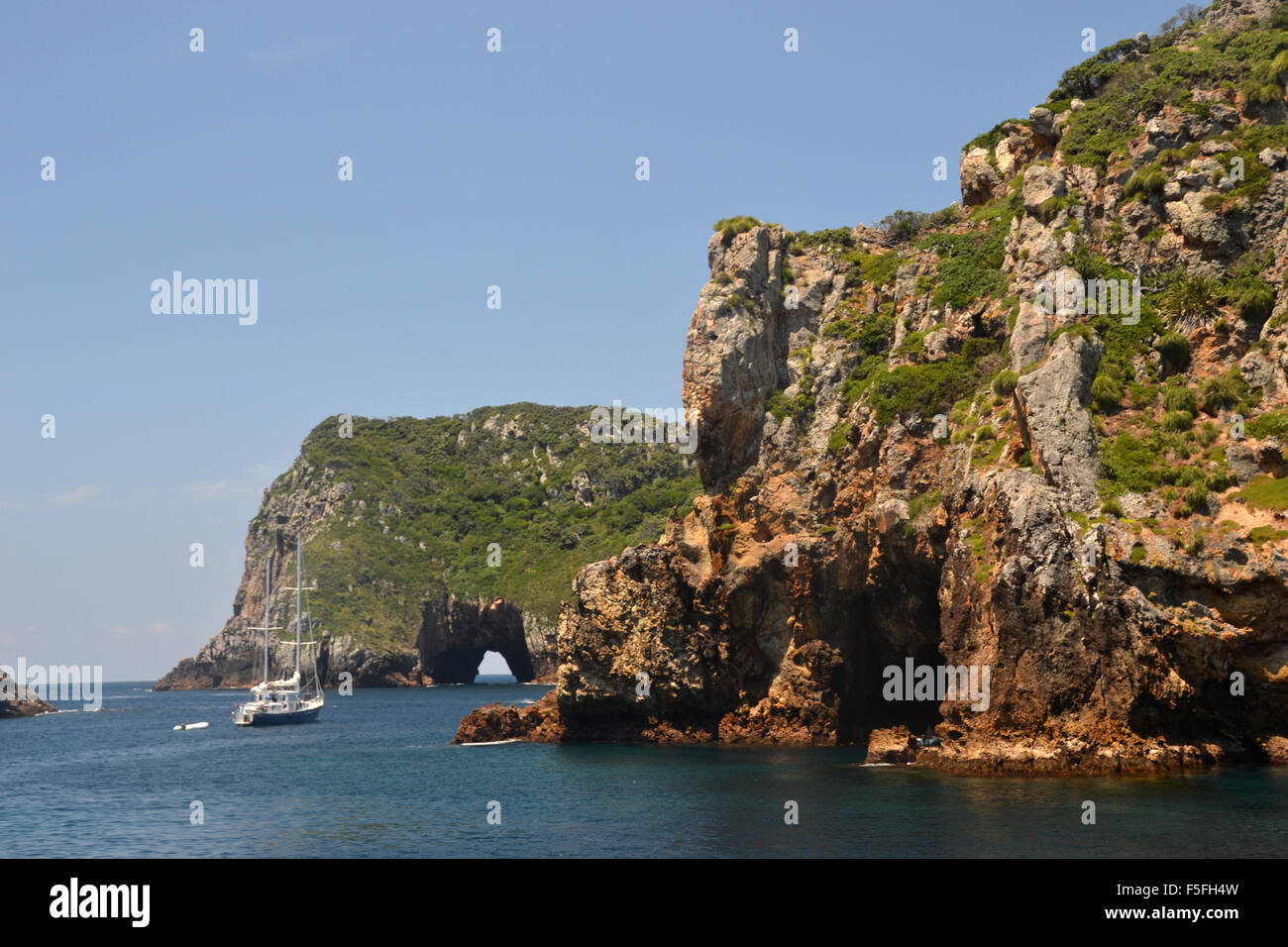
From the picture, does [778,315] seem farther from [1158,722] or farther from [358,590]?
[358,590]

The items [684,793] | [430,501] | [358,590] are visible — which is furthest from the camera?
[430,501]

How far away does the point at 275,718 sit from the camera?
3888 inches

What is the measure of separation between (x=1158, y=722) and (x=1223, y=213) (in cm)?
2549

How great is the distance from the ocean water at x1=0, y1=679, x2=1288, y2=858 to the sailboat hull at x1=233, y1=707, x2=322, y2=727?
29.1 meters

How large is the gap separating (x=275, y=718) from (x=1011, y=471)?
249 ft

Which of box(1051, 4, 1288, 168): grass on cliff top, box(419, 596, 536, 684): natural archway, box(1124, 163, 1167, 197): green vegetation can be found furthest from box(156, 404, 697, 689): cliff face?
box(1124, 163, 1167, 197): green vegetation

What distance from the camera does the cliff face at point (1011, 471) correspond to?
41.2m

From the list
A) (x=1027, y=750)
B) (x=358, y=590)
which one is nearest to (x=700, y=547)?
(x=1027, y=750)

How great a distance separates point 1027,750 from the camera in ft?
136

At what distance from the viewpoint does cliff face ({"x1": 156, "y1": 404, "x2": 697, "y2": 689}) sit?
495ft

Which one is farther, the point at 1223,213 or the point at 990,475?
the point at 1223,213

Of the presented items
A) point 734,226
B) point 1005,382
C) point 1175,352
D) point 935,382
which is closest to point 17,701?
point 734,226

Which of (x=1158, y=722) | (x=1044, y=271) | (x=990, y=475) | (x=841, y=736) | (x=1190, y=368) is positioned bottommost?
(x=841, y=736)

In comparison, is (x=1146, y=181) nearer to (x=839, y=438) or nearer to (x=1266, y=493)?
(x=1266, y=493)
